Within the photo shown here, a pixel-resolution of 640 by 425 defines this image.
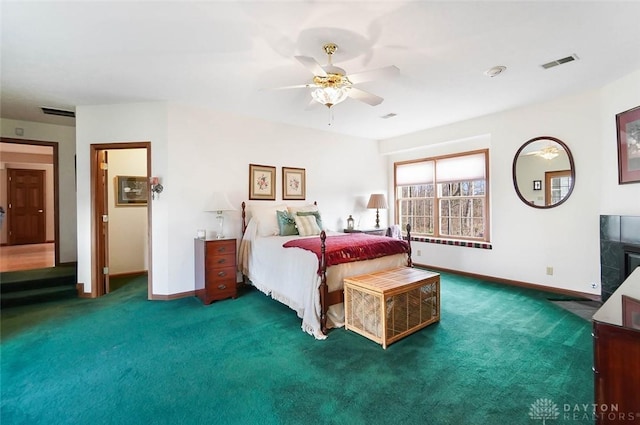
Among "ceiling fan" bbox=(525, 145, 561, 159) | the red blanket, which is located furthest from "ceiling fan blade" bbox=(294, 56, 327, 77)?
"ceiling fan" bbox=(525, 145, 561, 159)

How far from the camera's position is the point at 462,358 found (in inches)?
92.7

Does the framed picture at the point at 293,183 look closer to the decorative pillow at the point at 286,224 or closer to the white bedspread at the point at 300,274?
the decorative pillow at the point at 286,224

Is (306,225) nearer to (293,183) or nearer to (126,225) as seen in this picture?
(293,183)

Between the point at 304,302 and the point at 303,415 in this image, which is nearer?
the point at 303,415

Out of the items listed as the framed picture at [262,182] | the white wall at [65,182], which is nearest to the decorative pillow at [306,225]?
the framed picture at [262,182]

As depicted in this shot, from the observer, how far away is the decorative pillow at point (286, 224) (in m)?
4.15

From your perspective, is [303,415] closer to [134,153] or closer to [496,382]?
[496,382]

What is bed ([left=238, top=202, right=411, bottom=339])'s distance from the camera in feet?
9.34

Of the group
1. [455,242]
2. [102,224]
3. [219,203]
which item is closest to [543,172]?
[455,242]

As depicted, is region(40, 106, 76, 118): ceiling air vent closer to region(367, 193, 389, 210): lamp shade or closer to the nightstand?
the nightstand

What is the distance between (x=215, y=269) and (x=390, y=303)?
2.43m

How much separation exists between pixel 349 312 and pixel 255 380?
1164 millimetres

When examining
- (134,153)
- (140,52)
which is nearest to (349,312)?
(140,52)

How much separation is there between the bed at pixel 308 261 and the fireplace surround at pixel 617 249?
7.91 ft
